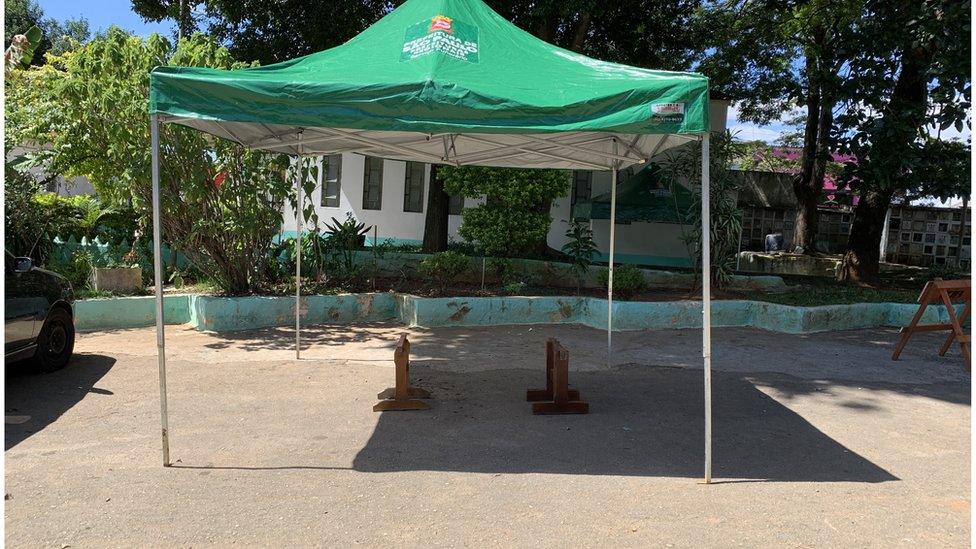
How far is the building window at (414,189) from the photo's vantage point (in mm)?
19953

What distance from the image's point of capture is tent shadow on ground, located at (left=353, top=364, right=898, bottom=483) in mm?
4855

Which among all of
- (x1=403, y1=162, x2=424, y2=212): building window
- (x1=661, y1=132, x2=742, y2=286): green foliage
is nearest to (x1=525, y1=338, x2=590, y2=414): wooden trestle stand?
(x1=661, y1=132, x2=742, y2=286): green foliage

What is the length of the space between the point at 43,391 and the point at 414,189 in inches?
558

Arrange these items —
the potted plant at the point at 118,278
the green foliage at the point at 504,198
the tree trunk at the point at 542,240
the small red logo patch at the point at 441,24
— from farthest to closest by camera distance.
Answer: the tree trunk at the point at 542,240
the green foliage at the point at 504,198
the potted plant at the point at 118,278
the small red logo patch at the point at 441,24

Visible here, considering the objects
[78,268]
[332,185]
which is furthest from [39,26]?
[78,268]

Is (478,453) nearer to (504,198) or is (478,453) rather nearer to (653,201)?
(504,198)

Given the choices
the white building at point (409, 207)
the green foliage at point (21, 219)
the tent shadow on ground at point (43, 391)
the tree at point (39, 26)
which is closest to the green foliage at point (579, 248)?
the white building at point (409, 207)

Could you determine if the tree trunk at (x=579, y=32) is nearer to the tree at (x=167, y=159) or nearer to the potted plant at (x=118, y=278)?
the tree at (x=167, y=159)

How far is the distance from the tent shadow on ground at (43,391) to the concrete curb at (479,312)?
5.66 ft

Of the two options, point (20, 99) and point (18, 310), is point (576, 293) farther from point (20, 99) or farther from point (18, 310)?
point (20, 99)

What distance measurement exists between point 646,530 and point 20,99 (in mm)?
12831

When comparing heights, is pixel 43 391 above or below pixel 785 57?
below

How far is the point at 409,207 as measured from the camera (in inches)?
792

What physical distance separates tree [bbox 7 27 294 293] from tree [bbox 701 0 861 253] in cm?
1014
